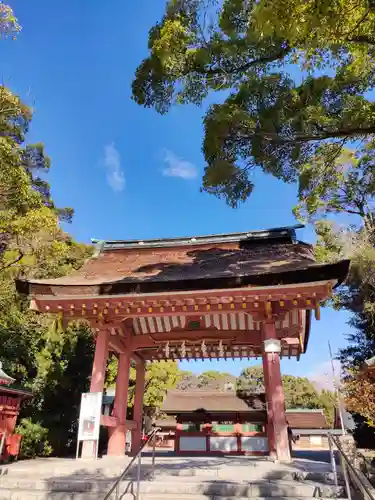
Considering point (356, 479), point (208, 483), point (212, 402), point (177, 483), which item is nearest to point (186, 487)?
point (177, 483)

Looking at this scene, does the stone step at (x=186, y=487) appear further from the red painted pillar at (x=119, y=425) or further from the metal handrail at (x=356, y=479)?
the red painted pillar at (x=119, y=425)

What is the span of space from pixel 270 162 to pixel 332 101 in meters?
1.50

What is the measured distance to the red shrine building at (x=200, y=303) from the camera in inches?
293

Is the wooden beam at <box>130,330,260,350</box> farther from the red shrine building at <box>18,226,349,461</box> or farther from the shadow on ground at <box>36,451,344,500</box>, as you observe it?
the shadow on ground at <box>36,451,344,500</box>

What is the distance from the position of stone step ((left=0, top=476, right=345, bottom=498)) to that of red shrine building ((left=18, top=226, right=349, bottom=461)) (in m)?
2.07

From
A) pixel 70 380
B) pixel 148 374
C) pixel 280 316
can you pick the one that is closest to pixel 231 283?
pixel 280 316

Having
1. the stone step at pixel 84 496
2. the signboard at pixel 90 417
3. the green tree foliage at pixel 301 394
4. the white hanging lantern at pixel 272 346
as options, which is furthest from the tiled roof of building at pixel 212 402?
the green tree foliage at pixel 301 394

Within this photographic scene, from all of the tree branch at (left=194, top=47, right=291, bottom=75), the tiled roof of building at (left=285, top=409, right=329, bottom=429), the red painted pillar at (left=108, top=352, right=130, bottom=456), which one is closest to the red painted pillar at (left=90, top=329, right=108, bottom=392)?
the red painted pillar at (left=108, top=352, right=130, bottom=456)

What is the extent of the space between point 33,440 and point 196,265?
830 cm

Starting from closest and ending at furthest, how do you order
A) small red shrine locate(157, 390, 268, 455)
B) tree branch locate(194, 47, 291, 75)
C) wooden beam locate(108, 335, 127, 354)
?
tree branch locate(194, 47, 291, 75) → wooden beam locate(108, 335, 127, 354) → small red shrine locate(157, 390, 268, 455)

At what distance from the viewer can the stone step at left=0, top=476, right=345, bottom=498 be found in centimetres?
491

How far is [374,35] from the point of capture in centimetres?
488

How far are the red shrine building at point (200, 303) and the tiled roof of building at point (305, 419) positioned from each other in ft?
44.8

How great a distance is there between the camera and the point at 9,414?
1034 centimetres
